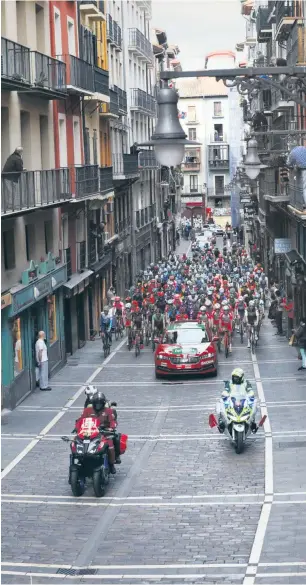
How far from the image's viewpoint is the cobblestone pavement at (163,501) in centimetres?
1371

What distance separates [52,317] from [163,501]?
16.3 meters

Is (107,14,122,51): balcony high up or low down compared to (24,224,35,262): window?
up

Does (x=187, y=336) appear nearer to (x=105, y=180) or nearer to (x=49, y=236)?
(x=49, y=236)

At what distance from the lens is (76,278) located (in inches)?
1462

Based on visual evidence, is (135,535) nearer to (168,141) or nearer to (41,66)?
(168,141)

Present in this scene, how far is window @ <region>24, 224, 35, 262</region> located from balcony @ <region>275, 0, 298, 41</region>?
15.9 metres

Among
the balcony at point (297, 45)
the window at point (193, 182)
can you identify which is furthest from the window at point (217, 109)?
the balcony at point (297, 45)

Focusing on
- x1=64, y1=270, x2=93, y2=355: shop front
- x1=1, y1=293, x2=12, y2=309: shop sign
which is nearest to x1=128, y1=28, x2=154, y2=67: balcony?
x1=64, y1=270, x2=93, y2=355: shop front

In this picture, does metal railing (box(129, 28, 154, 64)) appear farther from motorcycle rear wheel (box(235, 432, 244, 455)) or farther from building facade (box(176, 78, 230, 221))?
building facade (box(176, 78, 230, 221))

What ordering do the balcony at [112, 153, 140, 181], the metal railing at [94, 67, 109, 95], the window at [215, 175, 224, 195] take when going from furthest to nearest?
the window at [215, 175, 224, 195] → the balcony at [112, 153, 140, 181] → the metal railing at [94, 67, 109, 95]

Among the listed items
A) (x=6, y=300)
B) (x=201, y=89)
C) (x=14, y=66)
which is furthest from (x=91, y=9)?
(x=201, y=89)

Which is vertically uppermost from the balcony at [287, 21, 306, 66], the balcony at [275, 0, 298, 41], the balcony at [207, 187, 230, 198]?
the balcony at [275, 0, 298, 41]

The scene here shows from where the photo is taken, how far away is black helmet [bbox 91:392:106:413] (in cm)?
1848

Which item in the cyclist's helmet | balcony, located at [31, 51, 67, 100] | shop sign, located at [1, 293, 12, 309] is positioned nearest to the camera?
the cyclist's helmet
